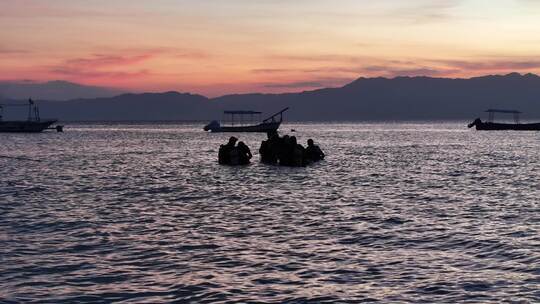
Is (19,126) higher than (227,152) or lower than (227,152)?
higher

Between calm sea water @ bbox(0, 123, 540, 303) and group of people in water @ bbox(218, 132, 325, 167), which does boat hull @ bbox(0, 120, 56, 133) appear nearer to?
group of people in water @ bbox(218, 132, 325, 167)

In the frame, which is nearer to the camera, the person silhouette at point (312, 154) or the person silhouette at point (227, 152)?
the person silhouette at point (227, 152)

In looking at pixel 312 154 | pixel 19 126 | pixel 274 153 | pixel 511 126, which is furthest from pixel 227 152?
pixel 511 126

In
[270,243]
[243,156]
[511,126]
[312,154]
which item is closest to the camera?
[270,243]

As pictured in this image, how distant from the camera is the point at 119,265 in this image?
17406 mm

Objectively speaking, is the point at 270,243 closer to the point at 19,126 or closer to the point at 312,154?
the point at 312,154

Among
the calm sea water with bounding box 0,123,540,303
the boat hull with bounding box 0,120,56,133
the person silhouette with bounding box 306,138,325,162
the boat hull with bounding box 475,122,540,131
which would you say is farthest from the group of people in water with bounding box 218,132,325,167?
the boat hull with bounding box 475,122,540,131

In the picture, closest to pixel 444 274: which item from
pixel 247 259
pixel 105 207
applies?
pixel 247 259

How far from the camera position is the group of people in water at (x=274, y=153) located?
59.3 m

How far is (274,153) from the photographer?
6303cm

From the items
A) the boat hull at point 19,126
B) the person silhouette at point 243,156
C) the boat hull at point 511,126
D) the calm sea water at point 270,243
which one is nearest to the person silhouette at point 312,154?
the person silhouette at point 243,156

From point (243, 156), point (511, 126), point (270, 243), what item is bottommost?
point (270, 243)

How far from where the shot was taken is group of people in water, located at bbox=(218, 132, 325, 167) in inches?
2335

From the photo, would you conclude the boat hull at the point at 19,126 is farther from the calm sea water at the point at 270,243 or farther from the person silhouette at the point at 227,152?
the calm sea water at the point at 270,243
